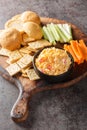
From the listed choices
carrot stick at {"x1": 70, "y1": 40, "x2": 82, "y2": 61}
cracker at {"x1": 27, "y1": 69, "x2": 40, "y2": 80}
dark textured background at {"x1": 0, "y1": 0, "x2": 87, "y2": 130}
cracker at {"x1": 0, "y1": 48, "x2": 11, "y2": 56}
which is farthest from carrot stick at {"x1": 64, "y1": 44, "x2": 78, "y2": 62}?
cracker at {"x1": 0, "y1": 48, "x2": 11, "y2": 56}

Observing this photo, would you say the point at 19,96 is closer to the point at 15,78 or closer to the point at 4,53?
the point at 15,78

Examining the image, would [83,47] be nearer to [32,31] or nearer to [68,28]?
[68,28]

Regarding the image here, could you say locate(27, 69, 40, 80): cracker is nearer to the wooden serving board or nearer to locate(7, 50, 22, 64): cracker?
the wooden serving board

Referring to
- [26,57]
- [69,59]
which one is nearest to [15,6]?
[26,57]

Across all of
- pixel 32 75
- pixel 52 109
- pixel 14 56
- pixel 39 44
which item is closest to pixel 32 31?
pixel 39 44

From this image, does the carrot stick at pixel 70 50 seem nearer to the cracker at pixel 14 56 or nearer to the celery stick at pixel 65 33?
the celery stick at pixel 65 33

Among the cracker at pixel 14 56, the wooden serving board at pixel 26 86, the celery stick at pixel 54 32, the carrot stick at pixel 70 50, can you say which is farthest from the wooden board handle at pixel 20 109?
the celery stick at pixel 54 32
